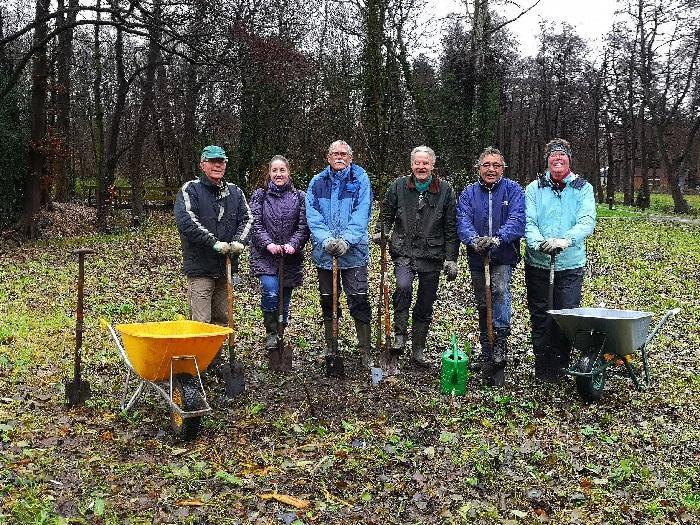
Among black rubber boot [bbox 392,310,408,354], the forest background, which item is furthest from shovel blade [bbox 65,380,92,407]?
the forest background

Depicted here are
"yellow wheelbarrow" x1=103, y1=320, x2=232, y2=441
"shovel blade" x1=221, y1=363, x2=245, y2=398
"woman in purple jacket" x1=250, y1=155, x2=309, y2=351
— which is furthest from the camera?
"woman in purple jacket" x1=250, y1=155, x2=309, y2=351

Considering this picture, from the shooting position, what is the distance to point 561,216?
543 centimetres

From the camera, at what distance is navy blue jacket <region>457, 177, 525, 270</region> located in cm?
549

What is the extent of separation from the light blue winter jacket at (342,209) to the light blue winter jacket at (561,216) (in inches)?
53.6

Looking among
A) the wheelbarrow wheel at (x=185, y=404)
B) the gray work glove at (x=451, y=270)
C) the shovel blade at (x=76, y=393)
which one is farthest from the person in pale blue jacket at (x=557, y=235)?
the shovel blade at (x=76, y=393)

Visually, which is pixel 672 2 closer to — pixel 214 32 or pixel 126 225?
pixel 214 32

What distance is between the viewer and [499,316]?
5.57 meters

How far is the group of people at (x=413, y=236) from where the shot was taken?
5.42m

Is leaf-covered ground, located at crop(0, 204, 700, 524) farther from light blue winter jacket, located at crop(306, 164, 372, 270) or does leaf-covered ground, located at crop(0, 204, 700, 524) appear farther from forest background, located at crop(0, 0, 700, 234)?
forest background, located at crop(0, 0, 700, 234)

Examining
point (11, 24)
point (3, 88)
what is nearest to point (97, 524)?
point (3, 88)

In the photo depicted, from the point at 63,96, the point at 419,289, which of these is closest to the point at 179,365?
the point at 419,289

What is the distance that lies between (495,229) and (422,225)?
62 centimetres

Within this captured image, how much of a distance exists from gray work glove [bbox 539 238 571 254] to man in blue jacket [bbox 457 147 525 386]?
28cm

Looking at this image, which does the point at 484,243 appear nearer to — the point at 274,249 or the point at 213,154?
the point at 274,249
